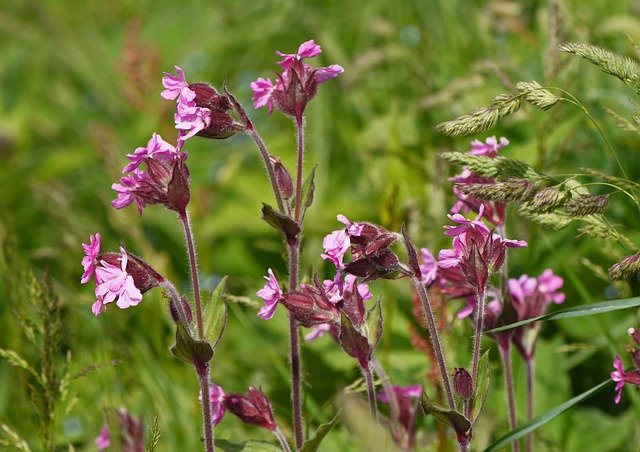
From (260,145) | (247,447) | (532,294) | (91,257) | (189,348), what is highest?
(260,145)

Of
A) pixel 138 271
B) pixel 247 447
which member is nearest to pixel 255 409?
pixel 247 447

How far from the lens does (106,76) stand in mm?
4715

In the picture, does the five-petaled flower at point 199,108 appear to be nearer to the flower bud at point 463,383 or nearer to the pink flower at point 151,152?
A: the pink flower at point 151,152

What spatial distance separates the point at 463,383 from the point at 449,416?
59 mm

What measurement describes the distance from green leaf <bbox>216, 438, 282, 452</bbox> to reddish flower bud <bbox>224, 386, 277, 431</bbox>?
0.04 m

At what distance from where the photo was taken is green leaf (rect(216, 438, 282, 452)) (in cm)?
157

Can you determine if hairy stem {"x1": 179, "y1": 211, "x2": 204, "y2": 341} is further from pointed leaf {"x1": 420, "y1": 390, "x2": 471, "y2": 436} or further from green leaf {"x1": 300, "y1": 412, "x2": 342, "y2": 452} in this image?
pointed leaf {"x1": 420, "y1": 390, "x2": 471, "y2": 436}

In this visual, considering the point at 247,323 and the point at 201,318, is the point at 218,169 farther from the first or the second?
the point at 201,318

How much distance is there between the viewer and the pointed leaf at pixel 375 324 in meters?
1.49

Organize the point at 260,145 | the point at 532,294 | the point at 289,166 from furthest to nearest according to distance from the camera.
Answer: the point at 289,166 < the point at 532,294 < the point at 260,145

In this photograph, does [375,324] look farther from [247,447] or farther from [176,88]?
[176,88]

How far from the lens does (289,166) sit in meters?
3.63

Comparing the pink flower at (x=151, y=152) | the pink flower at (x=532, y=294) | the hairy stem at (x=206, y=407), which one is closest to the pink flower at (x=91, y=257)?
the pink flower at (x=151, y=152)

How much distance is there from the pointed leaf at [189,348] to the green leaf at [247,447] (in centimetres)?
20
